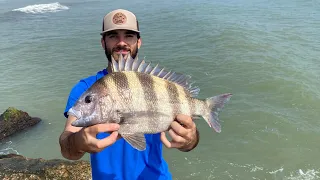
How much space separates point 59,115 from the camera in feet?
32.2

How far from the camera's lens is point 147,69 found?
8.50 feet

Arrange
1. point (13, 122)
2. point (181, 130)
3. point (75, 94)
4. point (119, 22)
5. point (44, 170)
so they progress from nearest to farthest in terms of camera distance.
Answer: point (181, 130) → point (75, 94) → point (119, 22) → point (44, 170) → point (13, 122)

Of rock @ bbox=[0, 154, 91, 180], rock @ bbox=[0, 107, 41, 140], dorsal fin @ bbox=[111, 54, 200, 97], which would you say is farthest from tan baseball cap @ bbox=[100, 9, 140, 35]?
rock @ bbox=[0, 107, 41, 140]

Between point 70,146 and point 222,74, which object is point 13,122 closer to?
point 70,146

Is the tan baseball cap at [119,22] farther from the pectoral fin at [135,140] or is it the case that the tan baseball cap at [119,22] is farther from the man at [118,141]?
the pectoral fin at [135,140]

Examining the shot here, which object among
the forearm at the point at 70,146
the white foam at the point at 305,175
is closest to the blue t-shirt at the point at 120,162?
the forearm at the point at 70,146

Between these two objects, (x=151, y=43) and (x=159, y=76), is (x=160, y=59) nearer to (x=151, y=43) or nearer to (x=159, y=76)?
(x=151, y=43)

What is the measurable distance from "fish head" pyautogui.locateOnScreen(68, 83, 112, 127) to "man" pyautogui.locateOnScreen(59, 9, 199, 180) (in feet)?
0.20

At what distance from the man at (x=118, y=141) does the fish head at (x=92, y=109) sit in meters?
0.06

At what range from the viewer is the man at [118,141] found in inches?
92.7

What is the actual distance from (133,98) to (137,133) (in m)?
0.28

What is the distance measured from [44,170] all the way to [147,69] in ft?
10.9

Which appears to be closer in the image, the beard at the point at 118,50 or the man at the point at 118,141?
the man at the point at 118,141

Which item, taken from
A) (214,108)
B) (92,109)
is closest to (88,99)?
(92,109)
